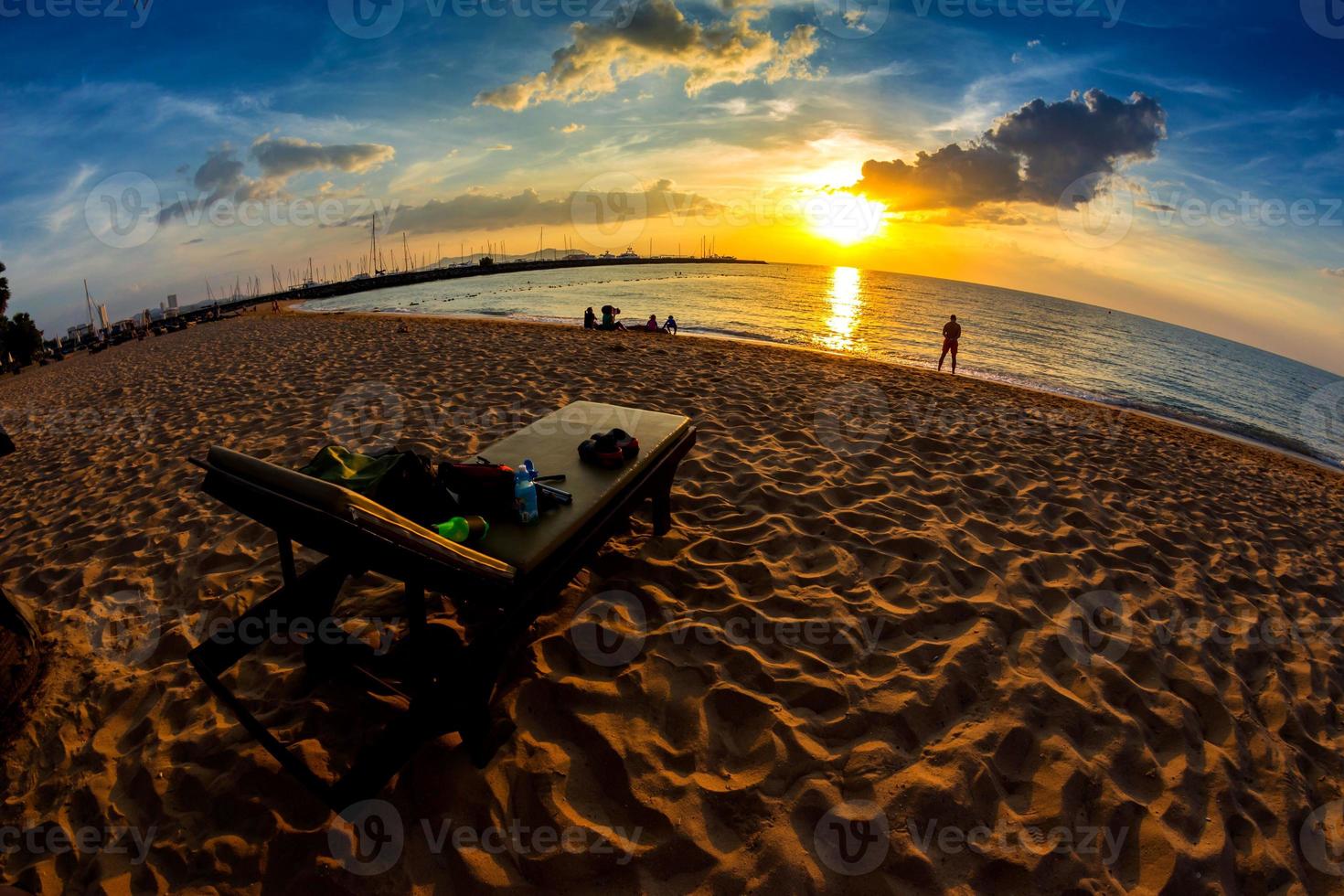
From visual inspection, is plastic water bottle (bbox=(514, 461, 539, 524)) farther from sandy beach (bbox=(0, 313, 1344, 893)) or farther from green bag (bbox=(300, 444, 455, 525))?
sandy beach (bbox=(0, 313, 1344, 893))

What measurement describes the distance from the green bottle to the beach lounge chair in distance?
3.6 inches

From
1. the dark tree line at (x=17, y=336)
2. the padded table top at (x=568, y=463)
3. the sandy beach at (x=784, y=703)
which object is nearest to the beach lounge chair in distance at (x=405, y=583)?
the padded table top at (x=568, y=463)

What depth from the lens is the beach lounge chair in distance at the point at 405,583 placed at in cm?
207

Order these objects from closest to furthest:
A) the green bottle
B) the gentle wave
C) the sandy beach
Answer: the sandy beach < the green bottle < the gentle wave

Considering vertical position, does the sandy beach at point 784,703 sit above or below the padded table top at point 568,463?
below

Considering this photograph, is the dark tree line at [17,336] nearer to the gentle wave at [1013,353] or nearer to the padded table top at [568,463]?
the gentle wave at [1013,353]

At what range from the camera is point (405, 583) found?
2652mm

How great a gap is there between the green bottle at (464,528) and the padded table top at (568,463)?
0.06 m

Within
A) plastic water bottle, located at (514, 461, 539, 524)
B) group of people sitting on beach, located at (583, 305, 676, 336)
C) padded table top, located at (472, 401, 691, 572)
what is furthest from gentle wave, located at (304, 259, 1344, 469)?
plastic water bottle, located at (514, 461, 539, 524)

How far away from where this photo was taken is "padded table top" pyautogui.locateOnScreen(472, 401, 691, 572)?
9.31 ft

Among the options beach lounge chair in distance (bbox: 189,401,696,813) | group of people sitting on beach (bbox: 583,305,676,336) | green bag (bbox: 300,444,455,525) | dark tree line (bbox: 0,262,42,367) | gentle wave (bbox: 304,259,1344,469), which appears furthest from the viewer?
dark tree line (bbox: 0,262,42,367)

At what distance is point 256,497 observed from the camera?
2.17 meters

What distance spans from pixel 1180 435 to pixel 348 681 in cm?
1555

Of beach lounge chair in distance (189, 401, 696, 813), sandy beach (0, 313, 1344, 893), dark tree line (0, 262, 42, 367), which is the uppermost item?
beach lounge chair in distance (189, 401, 696, 813)
